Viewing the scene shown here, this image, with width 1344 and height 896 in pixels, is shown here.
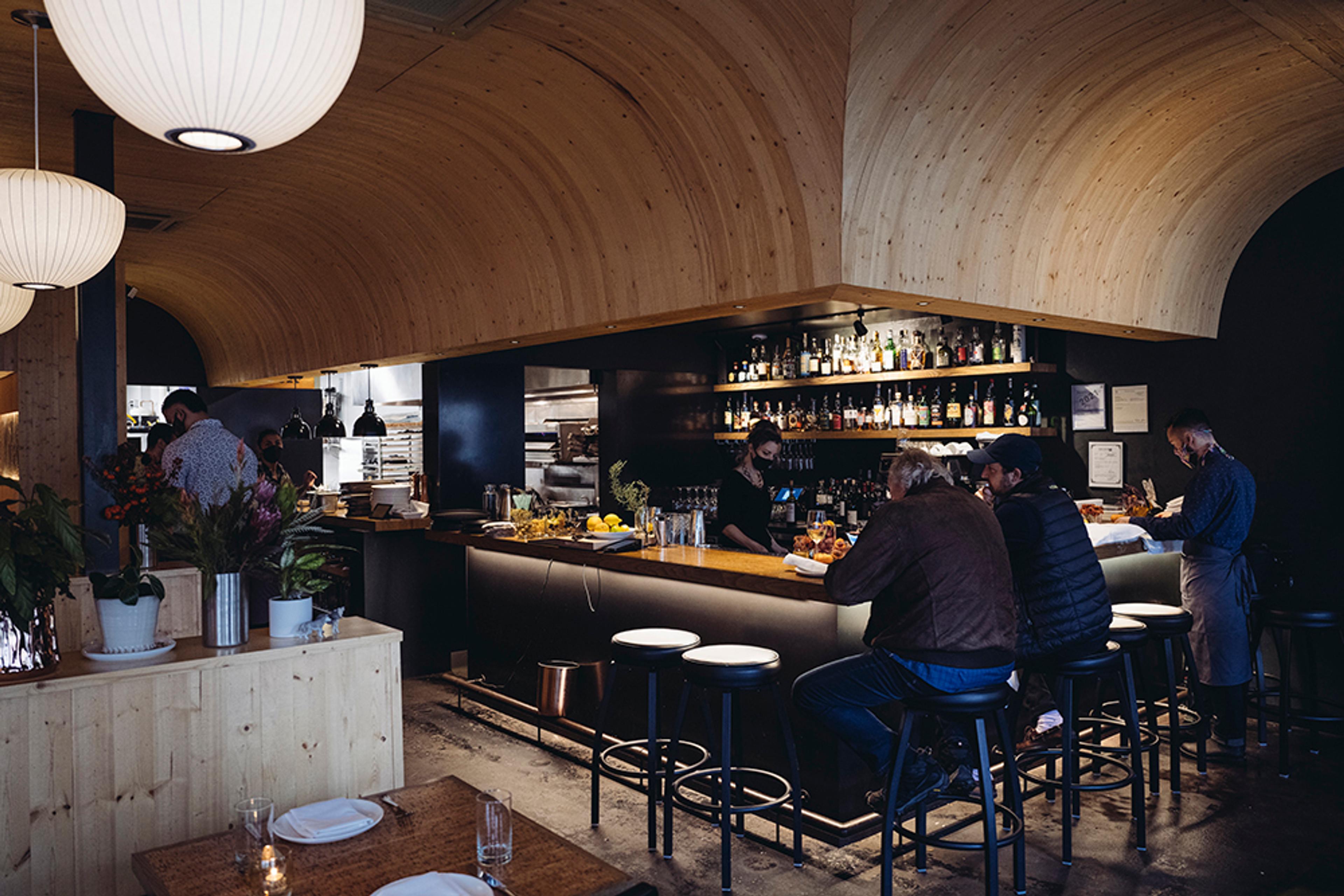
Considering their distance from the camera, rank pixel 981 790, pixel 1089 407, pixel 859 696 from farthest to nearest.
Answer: pixel 1089 407, pixel 859 696, pixel 981 790

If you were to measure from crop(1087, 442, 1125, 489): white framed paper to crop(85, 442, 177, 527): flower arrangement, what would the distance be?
587 centimetres

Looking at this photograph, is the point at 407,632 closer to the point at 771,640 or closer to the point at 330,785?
the point at 771,640

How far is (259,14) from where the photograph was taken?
5.03 feet

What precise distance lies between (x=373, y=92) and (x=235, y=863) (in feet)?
12.9

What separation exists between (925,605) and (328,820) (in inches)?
82.5

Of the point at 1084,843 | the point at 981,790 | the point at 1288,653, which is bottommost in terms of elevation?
the point at 1084,843

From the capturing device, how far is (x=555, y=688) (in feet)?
17.8

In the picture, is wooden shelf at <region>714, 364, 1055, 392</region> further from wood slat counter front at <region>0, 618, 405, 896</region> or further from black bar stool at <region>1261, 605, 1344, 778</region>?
wood slat counter front at <region>0, 618, 405, 896</region>

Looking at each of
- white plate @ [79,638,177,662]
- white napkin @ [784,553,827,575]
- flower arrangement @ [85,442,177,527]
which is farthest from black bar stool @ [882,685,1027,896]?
flower arrangement @ [85,442,177,527]

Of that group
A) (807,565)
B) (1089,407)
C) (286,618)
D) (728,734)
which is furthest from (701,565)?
(1089,407)

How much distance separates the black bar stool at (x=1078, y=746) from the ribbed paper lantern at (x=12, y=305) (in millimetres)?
5708

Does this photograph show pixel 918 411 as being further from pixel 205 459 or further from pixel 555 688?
pixel 205 459

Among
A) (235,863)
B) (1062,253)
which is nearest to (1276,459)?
(1062,253)

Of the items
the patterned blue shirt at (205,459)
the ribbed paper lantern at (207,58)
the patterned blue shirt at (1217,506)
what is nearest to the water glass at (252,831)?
the ribbed paper lantern at (207,58)
